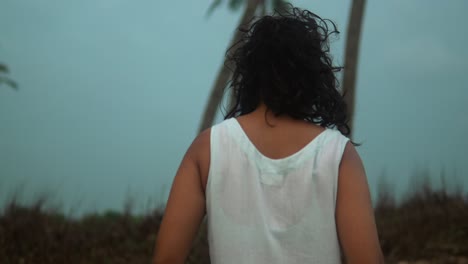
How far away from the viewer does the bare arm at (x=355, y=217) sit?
8.02 ft

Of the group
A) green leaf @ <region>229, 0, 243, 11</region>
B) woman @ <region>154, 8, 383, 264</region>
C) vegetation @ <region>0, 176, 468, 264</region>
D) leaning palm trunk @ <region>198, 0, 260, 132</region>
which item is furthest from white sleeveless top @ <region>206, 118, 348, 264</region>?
green leaf @ <region>229, 0, 243, 11</region>

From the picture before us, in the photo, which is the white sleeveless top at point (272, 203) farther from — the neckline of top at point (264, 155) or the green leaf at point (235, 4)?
the green leaf at point (235, 4)

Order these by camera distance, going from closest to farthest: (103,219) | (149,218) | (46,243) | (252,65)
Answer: (252,65) → (46,243) → (149,218) → (103,219)

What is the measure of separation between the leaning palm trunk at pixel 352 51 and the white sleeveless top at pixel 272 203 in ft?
28.3

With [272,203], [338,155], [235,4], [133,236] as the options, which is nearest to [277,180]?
[272,203]

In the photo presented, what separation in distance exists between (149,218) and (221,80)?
10.6 ft

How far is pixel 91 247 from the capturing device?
9.65 metres

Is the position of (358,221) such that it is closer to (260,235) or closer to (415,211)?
(260,235)

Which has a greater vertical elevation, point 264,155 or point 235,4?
point 264,155

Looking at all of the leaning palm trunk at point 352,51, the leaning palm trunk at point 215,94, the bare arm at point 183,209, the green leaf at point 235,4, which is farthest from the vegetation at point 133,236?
the green leaf at point 235,4

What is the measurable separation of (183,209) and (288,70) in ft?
2.16

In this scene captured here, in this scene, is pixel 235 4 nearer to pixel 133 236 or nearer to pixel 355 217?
pixel 133 236

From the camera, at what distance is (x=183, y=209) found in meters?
2.49

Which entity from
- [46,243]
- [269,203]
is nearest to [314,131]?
[269,203]
